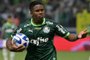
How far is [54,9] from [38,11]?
54.0 ft

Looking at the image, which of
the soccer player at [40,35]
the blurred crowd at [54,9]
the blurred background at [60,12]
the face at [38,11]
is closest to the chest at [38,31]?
the soccer player at [40,35]

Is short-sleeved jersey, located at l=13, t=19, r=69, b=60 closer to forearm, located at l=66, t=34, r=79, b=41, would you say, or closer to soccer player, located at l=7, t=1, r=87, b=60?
soccer player, located at l=7, t=1, r=87, b=60

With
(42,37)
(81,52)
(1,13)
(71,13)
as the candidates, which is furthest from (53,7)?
(42,37)

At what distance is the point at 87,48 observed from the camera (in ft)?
67.8

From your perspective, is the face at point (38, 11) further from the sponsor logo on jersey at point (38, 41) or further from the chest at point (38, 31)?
the sponsor logo on jersey at point (38, 41)

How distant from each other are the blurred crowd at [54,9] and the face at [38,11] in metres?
15.7

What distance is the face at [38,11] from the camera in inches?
290

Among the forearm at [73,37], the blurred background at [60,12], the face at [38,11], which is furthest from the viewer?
the blurred background at [60,12]

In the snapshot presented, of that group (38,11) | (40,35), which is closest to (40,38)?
(40,35)

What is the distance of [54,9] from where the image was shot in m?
23.8

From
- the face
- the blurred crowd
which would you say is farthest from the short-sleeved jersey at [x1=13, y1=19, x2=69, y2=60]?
the blurred crowd

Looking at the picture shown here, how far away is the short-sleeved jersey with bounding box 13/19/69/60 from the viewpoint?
7.61 metres

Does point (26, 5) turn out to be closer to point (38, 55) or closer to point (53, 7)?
point (53, 7)

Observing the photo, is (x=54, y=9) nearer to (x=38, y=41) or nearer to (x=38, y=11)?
(x=38, y=41)
